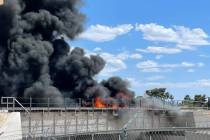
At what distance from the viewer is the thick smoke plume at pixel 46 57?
6031 cm

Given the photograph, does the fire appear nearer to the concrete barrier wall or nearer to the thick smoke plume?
the thick smoke plume

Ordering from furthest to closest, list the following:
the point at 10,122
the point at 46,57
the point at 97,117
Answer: the point at 46,57 → the point at 97,117 → the point at 10,122

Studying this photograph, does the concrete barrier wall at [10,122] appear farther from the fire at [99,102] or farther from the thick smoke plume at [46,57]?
the fire at [99,102]

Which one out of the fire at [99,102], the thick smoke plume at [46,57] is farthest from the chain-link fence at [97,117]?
the thick smoke plume at [46,57]

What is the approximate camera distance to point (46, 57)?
61.7 meters

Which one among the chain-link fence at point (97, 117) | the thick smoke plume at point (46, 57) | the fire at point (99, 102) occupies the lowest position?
the chain-link fence at point (97, 117)

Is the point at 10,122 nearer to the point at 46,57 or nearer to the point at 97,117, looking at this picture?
the point at 97,117

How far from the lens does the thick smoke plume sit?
60.3 m

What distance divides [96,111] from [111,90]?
957 inches

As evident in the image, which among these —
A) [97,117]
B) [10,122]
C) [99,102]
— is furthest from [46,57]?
[10,122]

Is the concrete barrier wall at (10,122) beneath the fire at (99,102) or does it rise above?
beneath

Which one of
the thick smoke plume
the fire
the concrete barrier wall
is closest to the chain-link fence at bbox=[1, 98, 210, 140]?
the concrete barrier wall

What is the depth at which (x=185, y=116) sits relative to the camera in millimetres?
49781

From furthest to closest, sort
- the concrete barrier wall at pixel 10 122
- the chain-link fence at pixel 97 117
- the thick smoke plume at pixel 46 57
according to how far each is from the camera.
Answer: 1. the thick smoke plume at pixel 46 57
2. the chain-link fence at pixel 97 117
3. the concrete barrier wall at pixel 10 122
